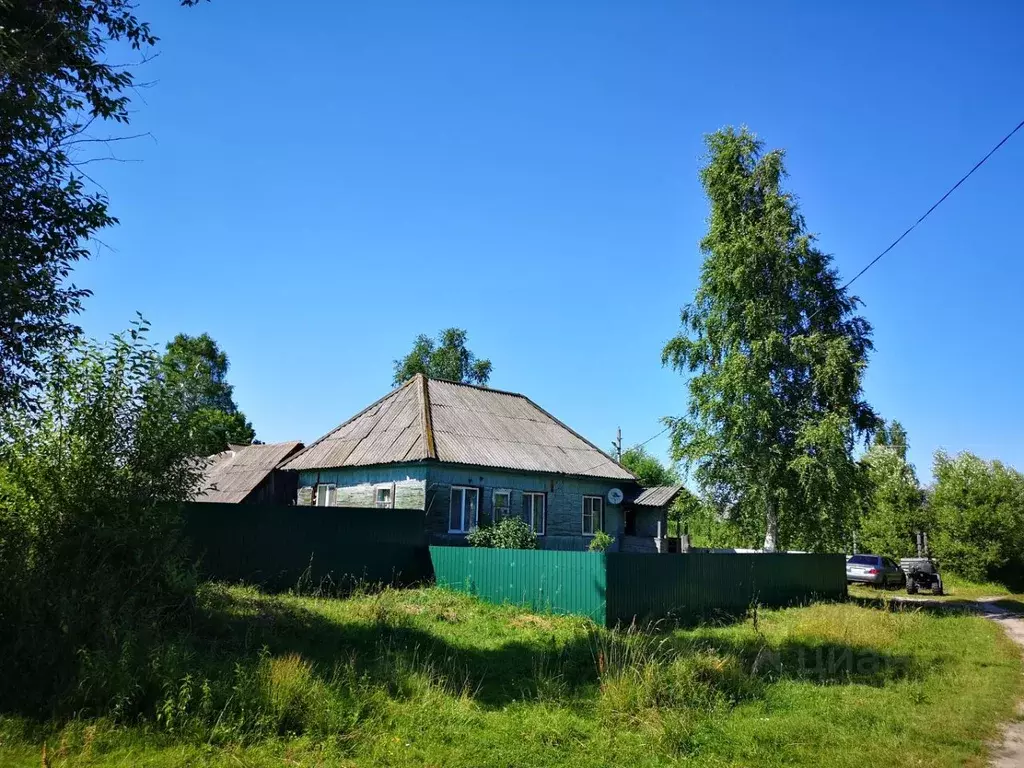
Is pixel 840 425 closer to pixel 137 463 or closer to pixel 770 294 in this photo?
pixel 770 294

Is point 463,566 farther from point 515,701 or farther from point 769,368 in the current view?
point 769,368

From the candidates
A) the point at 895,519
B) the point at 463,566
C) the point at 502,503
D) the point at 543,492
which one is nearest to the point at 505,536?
the point at 502,503

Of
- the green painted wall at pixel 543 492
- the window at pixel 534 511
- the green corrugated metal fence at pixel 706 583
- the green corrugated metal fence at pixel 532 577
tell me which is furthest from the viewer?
the window at pixel 534 511

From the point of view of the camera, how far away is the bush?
20.5 meters

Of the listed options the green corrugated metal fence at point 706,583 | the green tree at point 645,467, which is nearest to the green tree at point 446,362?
the green tree at point 645,467

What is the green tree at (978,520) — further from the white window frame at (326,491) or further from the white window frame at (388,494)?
the white window frame at (326,491)

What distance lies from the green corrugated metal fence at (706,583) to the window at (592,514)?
733 cm

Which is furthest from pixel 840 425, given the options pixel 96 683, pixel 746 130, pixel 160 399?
pixel 96 683

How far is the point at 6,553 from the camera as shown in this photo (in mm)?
8477

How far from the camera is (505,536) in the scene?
2058 centimetres

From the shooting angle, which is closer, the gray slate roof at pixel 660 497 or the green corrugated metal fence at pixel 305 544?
the green corrugated metal fence at pixel 305 544

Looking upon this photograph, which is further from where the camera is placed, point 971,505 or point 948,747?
point 971,505

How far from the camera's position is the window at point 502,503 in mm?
22578

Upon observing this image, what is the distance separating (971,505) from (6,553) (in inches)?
1422
